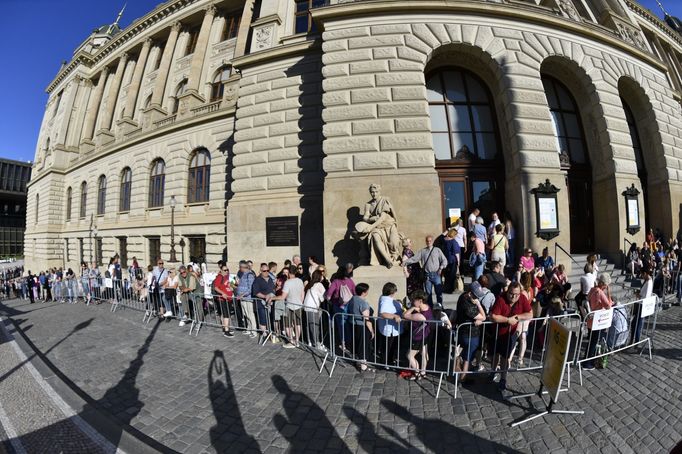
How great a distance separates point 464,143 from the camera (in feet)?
35.5

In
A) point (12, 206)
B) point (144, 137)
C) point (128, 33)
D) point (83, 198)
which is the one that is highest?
point (128, 33)

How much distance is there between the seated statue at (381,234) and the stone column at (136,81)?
2398cm

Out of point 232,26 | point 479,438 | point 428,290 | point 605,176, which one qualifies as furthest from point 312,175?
point 232,26

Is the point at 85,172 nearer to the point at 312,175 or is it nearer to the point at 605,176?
the point at 312,175

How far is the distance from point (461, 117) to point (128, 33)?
3000cm

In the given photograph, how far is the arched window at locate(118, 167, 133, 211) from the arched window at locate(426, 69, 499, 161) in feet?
71.4

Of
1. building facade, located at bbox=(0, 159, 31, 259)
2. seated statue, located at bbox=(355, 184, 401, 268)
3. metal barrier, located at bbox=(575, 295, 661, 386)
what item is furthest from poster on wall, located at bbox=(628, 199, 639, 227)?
building facade, located at bbox=(0, 159, 31, 259)

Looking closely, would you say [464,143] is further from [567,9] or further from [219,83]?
[219,83]

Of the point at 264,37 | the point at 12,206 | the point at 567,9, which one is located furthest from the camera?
the point at 12,206

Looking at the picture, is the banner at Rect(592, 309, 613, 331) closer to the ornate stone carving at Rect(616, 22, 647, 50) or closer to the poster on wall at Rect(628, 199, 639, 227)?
the poster on wall at Rect(628, 199, 639, 227)

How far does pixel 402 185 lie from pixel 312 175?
12.4 feet

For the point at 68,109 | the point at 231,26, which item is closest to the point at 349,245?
the point at 231,26

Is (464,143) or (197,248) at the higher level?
(464,143)

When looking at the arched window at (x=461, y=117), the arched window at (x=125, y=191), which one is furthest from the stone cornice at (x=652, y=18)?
the arched window at (x=125, y=191)
